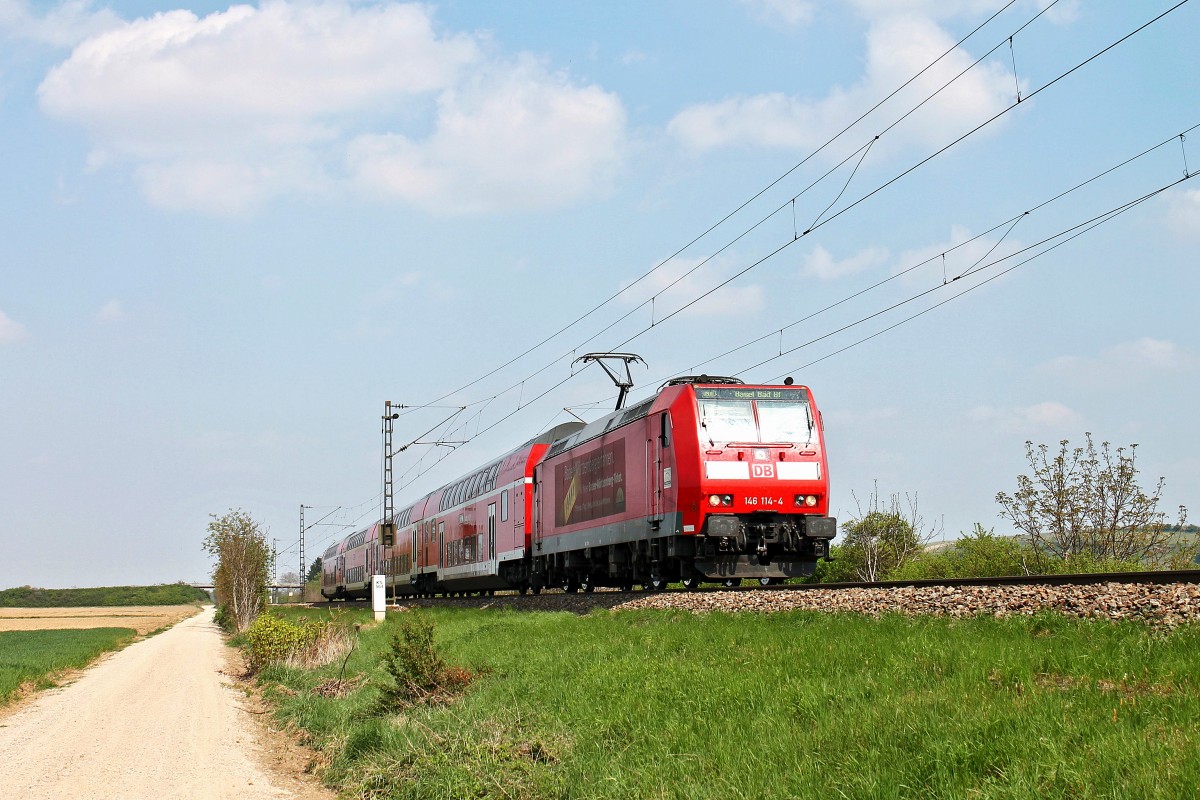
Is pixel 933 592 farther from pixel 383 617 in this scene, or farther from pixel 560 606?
pixel 383 617

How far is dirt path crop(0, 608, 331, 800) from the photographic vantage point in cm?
1167

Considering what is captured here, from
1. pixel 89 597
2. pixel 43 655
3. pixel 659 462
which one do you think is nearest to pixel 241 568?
pixel 43 655

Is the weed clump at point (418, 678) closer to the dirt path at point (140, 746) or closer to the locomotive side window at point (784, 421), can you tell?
the dirt path at point (140, 746)

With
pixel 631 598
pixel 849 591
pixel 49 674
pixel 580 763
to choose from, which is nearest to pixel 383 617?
pixel 49 674

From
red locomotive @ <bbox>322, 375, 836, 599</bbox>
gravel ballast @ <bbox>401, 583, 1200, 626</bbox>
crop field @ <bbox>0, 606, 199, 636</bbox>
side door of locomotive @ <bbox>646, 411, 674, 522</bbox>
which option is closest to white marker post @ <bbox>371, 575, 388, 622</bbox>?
red locomotive @ <bbox>322, 375, 836, 599</bbox>

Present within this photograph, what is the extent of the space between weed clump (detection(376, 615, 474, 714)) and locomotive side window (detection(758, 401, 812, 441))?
893 centimetres

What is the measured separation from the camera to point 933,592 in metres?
15.1

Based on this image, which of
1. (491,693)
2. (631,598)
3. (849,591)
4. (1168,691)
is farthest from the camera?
(631,598)

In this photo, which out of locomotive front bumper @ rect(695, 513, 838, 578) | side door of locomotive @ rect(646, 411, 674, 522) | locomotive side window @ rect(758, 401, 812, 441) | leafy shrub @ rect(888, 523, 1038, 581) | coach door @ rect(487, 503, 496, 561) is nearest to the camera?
locomotive front bumper @ rect(695, 513, 838, 578)

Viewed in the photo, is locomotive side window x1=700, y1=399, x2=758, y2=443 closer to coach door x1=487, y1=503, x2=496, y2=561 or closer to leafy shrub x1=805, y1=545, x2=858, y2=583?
coach door x1=487, y1=503, x2=496, y2=561

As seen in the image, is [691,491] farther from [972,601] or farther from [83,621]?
[83,621]

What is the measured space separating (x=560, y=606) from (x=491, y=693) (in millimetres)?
13211

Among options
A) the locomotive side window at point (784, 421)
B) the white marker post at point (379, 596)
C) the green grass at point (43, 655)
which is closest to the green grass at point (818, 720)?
the locomotive side window at point (784, 421)

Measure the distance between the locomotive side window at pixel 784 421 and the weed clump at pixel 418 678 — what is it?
29.3ft
